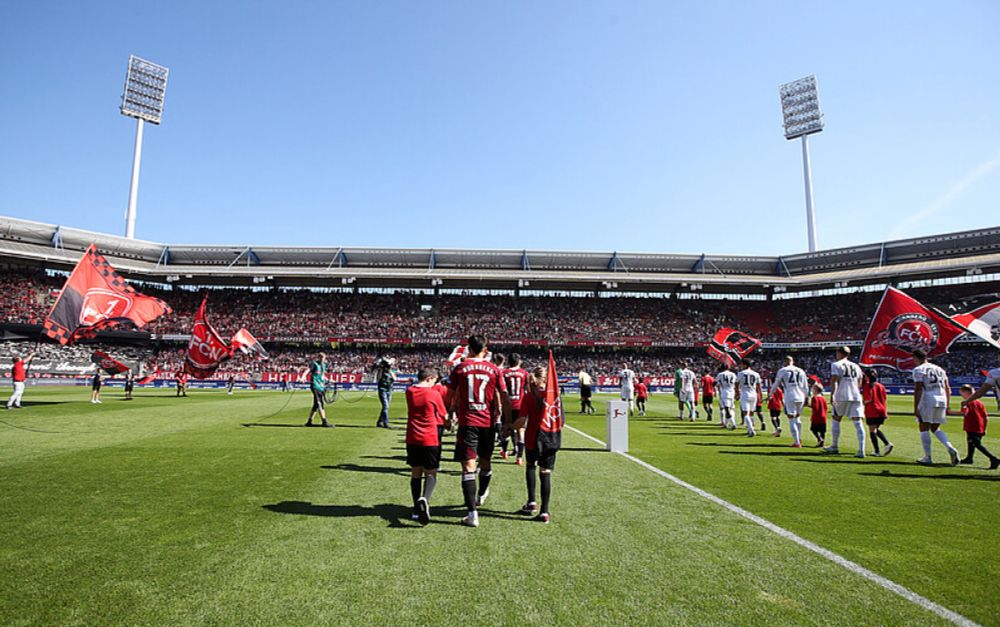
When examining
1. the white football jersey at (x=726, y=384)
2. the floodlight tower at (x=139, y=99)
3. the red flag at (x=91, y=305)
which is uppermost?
the floodlight tower at (x=139, y=99)

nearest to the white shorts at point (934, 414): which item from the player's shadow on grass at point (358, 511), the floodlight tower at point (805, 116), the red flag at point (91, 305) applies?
the player's shadow on grass at point (358, 511)

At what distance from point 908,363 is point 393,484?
50.7 ft

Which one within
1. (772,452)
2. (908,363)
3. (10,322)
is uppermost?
(10,322)

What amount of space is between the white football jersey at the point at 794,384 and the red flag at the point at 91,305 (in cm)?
2126

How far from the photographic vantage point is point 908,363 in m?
14.6

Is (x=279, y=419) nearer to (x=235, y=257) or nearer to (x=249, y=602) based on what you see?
(x=249, y=602)

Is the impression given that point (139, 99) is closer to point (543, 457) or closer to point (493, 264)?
point (493, 264)

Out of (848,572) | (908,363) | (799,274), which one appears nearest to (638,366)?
(799,274)

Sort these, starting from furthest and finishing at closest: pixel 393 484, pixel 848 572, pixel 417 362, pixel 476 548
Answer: pixel 417 362 → pixel 393 484 → pixel 476 548 → pixel 848 572

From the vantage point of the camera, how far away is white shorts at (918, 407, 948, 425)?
956 cm

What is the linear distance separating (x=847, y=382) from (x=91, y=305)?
23.3 metres

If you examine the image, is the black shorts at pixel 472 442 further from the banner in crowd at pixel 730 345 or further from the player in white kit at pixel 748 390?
the banner in crowd at pixel 730 345

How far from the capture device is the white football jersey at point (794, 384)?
12.4m

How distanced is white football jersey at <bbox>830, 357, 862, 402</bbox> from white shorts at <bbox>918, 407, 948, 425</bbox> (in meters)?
1.43
